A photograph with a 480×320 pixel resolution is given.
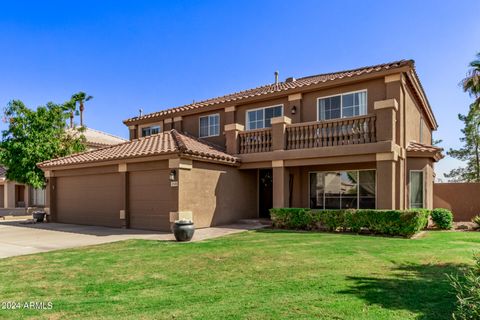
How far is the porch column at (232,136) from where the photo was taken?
671 inches

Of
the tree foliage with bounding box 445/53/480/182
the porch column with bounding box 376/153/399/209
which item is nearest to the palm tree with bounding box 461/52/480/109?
the porch column with bounding box 376/153/399/209

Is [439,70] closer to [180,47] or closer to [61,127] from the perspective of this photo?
[180,47]

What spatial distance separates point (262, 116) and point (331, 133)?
13.8ft

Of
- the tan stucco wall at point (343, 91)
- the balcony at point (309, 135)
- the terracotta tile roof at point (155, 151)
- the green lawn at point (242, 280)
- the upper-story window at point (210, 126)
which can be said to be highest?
the tan stucco wall at point (343, 91)

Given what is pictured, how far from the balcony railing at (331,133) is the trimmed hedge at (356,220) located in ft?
9.70

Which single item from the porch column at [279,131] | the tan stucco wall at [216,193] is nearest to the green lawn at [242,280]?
the tan stucco wall at [216,193]

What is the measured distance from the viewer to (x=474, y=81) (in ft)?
51.4

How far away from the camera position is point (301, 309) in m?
5.03

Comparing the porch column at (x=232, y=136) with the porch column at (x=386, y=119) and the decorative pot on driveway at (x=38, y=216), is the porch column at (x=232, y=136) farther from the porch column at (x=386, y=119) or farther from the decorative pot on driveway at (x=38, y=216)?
the decorative pot on driveway at (x=38, y=216)

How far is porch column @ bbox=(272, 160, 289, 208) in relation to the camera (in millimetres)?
15336

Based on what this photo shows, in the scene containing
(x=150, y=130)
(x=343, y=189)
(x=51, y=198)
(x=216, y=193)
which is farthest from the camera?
(x=150, y=130)

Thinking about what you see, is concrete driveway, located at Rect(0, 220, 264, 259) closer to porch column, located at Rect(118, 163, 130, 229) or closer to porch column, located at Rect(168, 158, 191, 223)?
porch column, located at Rect(118, 163, 130, 229)

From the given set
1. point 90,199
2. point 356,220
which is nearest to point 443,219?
point 356,220

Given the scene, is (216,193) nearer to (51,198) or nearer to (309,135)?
(309,135)
